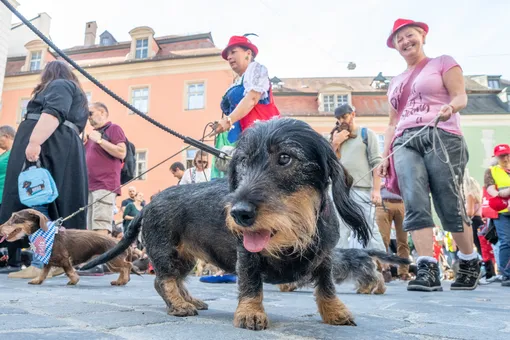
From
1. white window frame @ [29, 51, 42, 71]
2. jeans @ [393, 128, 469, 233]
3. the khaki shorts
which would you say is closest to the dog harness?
the khaki shorts

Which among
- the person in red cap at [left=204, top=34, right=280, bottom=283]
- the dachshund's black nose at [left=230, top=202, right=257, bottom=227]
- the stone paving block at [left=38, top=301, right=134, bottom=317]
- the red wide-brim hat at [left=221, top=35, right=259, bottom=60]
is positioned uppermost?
the red wide-brim hat at [left=221, top=35, right=259, bottom=60]

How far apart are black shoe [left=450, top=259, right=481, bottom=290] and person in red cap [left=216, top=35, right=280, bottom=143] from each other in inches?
99.3

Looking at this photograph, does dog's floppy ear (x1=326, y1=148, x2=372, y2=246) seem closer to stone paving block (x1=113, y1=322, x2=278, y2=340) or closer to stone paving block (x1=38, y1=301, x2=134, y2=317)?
stone paving block (x1=113, y1=322, x2=278, y2=340)

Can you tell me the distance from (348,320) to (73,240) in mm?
3265

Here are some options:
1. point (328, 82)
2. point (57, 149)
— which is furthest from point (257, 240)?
point (328, 82)

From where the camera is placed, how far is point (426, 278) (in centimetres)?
408

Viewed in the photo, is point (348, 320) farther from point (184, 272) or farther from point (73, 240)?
point (73, 240)

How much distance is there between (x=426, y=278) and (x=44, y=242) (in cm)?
374

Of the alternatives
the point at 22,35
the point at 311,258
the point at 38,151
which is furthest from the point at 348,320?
the point at 22,35

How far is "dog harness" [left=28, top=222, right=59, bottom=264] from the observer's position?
4.03m

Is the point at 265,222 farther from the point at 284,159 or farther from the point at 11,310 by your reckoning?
Answer: the point at 11,310

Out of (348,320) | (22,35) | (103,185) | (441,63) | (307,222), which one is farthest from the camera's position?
(22,35)

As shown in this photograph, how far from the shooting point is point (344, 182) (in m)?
2.05

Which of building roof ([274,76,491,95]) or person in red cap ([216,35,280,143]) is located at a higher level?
building roof ([274,76,491,95])
